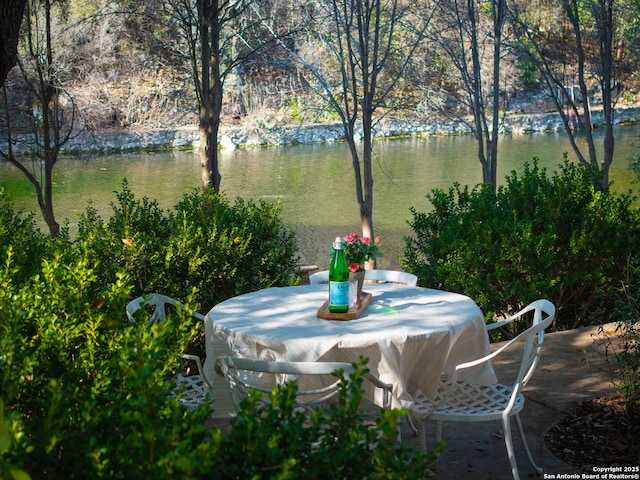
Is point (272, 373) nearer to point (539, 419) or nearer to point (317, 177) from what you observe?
point (539, 419)

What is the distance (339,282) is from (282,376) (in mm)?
544

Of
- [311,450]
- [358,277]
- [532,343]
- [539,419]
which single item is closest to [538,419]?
[539,419]

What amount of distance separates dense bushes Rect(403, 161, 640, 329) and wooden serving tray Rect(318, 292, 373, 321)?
2.16 meters

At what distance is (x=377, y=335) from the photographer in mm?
3158

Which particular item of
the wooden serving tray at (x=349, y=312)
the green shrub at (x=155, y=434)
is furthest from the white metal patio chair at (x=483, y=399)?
the green shrub at (x=155, y=434)

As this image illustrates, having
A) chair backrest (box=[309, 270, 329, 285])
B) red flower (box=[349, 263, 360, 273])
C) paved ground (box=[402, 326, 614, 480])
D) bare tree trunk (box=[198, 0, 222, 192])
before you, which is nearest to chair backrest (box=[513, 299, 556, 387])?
paved ground (box=[402, 326, 614, 480])

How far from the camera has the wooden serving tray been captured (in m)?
3.40

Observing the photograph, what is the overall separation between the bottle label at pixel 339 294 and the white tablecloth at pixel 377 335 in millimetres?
96

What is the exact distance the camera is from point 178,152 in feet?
93.0

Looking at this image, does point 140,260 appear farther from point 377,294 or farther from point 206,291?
point 377,294

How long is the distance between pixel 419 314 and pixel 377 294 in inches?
18.5

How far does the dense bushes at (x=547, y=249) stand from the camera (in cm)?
557

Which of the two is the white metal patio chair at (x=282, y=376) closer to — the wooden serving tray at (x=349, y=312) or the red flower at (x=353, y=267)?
the wooden serving tray at (x=349, y=312)

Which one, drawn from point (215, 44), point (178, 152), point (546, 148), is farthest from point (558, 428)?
point (178, 152)
